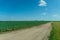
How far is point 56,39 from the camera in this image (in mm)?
9336
